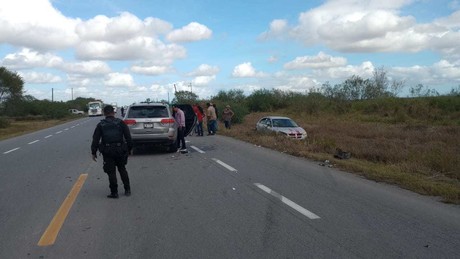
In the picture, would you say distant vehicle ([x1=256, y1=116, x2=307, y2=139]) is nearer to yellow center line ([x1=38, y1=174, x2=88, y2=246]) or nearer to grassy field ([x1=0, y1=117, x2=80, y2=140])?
yellow center line ([x1=38, y1=174, x2=88, y2=246])

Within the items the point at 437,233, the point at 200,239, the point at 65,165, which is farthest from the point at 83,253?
the point at 65,165

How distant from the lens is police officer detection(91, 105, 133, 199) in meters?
8.57

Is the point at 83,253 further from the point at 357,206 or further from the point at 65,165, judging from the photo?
the point at 65,165

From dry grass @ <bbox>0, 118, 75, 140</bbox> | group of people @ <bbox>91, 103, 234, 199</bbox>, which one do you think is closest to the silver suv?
group of people @ <bbox>91, 103, 234, 199</bbox>

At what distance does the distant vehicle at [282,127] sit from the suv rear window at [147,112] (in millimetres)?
7412

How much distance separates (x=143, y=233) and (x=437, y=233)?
3.89m

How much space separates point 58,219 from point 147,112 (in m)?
9.56

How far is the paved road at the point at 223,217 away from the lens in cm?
554

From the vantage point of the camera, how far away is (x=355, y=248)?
5523mm

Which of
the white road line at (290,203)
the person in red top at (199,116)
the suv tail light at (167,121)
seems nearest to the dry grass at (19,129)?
the person in red top at (199,116)

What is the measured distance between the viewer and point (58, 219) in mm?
7098

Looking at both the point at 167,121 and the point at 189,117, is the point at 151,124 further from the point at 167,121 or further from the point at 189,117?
the point at 189,117

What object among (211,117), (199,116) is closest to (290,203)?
(199,116)

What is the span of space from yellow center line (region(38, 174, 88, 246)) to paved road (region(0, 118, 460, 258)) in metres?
0.02
